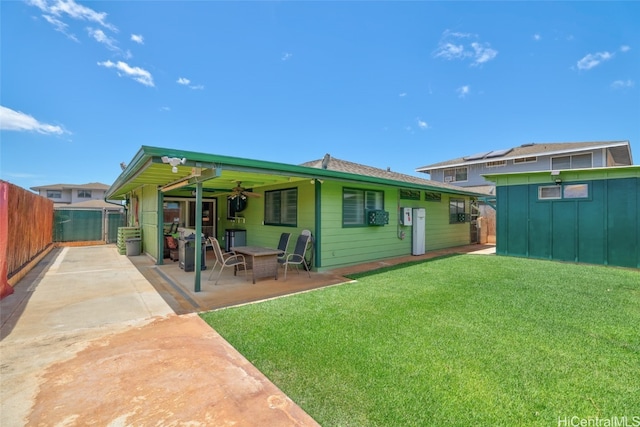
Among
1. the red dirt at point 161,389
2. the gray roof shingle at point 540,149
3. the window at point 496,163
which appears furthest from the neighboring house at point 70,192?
the window at point 496,163

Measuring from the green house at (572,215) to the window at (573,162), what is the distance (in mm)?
11033

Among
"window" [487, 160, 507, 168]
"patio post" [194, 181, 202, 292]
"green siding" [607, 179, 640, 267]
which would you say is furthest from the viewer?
"window" [487, 160, 507, 168]

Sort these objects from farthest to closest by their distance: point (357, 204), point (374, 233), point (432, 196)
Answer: point (432, 196)
point (374, 233)
point (357, 204)

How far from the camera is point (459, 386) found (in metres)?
2.25

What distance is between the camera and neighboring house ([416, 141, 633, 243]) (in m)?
15.1

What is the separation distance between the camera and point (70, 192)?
30781 millimetres

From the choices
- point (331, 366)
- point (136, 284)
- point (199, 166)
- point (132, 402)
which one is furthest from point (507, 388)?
point (136, 284)

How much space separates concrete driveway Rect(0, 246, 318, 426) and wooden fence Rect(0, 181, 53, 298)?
998 millimetres

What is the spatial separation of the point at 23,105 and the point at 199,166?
13083mm

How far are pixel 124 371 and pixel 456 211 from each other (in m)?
12.2

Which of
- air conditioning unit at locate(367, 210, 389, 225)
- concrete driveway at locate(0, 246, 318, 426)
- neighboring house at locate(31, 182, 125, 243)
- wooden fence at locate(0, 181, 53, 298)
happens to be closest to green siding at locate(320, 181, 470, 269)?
air conditioning unit at locate(367, 210, 389, 225)

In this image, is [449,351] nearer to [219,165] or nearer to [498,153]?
[219,165]

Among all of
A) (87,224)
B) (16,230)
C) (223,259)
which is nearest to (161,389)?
(223,259)

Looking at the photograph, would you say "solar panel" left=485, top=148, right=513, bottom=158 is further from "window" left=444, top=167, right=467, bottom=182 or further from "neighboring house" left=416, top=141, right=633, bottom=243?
"window" left=444, top=167, right=467, bottom=182
